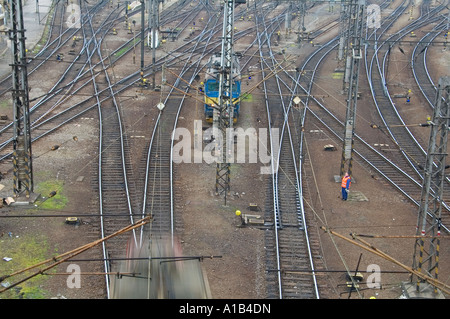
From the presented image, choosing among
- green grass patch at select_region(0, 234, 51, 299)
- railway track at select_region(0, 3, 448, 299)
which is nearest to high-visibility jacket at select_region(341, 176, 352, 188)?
railway track at select_region(0, 3, 448, 299)

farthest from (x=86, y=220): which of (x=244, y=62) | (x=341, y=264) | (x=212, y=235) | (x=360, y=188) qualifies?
(x=244, y=62)

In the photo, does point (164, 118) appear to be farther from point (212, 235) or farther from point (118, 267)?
point (118, 267)

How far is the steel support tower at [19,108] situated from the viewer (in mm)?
17672

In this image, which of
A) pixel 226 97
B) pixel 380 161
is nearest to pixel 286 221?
pixel 226 97

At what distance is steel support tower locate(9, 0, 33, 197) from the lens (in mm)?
17672

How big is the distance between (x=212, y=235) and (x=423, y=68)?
22625 millimetres

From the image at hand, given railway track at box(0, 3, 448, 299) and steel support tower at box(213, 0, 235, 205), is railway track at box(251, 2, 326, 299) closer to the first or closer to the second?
railway track at box(0, 3, 448, 299)

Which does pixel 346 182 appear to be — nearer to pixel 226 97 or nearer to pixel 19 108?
pixel 226 97

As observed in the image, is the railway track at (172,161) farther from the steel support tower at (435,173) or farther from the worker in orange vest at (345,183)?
the steel support tower at (435,173)

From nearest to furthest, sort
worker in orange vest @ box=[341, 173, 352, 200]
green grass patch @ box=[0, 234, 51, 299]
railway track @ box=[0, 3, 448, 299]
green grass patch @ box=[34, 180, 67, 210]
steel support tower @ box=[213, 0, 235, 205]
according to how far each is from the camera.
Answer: green grass patch @ box=[0, 234, 51, 299], railway track @ box=[0, 3, 448, 299], green grass patch @ box=[34, 180, 67, 210], steel support tower @ box=[213, 0, 235, 205], worker in orange vest @ box=[341, 173, 352, 200]

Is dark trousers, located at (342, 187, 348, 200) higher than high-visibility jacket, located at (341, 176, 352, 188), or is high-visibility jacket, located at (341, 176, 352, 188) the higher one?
high-visibility jacket, located at (341, 176, 352, 188)

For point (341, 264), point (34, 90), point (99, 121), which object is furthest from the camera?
point (34, 90)

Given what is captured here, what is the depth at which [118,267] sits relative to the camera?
14.3 m

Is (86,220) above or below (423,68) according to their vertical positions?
below
